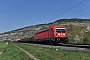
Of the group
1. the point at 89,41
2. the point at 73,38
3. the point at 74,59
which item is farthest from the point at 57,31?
the point at 74,59

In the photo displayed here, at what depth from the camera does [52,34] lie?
4506cm

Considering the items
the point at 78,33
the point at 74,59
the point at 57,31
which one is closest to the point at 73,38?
the point at 78,33

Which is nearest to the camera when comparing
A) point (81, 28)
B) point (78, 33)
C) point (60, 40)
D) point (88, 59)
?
point (88, 59)

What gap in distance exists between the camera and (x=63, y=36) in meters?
44.1

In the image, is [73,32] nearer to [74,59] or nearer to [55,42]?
[55,42]

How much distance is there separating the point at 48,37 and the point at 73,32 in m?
27.8

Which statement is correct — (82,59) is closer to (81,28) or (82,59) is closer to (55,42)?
(55,42)

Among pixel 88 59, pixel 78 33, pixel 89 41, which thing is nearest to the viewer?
pixel 88 59

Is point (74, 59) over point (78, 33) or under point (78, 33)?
under

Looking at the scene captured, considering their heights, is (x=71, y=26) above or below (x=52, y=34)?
above

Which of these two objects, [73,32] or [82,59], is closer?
[82,59]

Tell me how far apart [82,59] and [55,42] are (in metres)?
27.0

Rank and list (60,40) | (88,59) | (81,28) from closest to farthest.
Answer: (88,59) < (60,40) < (81,28)

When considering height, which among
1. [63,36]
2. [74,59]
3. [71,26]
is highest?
[71,26]
